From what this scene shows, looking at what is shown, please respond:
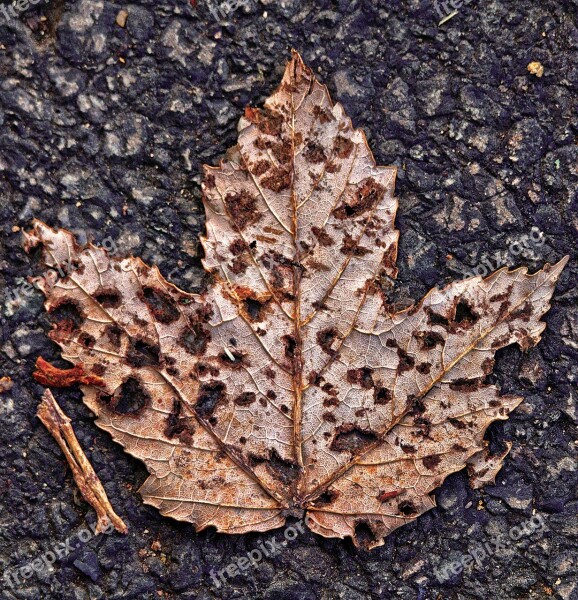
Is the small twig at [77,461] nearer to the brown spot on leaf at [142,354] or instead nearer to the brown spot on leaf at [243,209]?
the brown spot on leaf at [142,354]

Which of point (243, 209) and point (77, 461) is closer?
point (243, 209)

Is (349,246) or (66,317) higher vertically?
(349,246)

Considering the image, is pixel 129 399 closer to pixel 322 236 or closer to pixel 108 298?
pixel 108 298

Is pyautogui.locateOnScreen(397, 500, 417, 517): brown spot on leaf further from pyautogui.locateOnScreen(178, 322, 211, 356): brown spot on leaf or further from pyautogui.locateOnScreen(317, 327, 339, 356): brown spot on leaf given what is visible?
pyautogui.locateOnScreen(178, 322, 211, 356): brown spot on leaf

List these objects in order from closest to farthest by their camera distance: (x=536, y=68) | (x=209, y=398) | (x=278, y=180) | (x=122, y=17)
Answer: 1. (x=278, y=180)
2. (x=209, y=398)
3. (x=122, y=17)
4. (x=536, y=68)

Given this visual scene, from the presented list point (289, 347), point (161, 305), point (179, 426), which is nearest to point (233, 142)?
point (161, 305)

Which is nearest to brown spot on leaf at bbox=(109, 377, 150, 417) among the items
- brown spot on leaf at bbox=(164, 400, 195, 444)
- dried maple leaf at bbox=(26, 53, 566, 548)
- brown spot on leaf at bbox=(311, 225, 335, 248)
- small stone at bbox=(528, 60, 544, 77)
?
dried maple leaf at bbox=(26, 53, 566, 548)
